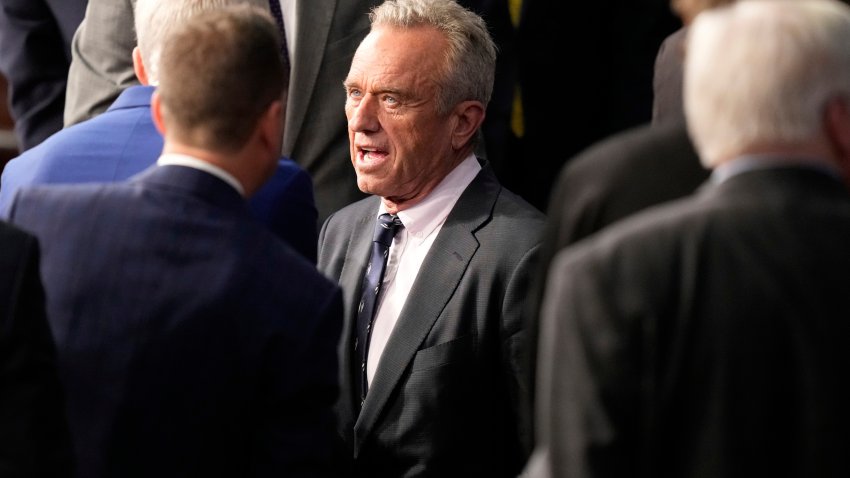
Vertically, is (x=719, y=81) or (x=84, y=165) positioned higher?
(x=719, y=81)

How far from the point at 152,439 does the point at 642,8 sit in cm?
268

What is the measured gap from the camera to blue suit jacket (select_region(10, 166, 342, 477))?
2.31 meters

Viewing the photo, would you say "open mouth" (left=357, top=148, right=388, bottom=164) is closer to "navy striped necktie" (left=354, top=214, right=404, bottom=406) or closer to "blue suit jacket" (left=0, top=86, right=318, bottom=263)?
"navy striped necktie" (left=354, top=214, right=404, bottom=406)

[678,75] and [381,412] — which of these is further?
[381,412]

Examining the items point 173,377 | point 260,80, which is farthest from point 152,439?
point 260,80

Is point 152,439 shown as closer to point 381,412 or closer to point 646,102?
point 381,412

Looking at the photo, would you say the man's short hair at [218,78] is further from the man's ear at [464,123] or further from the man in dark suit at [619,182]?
the man's ear at [464,123]

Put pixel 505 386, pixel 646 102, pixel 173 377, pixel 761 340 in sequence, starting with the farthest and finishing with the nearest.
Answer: pixel 646 102 < pixel 505 386 < pixel 173 377 < pixel 761 340

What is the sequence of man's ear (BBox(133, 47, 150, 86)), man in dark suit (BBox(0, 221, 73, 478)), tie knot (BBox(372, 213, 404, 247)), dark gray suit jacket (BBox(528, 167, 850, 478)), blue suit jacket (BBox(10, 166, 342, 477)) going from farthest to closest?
tie knot (BBox(372, 213, 404, 247)) → man's ear (BBox(133, 47, 150, 86)) → blue suit jacket (BBox(10, 166, 342, 477)) → man in dark suit (BBox(0, 221, 73, 478)) → dark gray suit jacket (BBox(528, 167, 850, 478))

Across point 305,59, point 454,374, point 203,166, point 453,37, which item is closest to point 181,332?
point 203,166

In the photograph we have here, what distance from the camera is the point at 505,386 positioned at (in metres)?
3.13

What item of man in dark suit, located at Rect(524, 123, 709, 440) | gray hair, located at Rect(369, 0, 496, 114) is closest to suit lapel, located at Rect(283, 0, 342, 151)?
gray hair, located at Rect(369, 0, 496, 114)

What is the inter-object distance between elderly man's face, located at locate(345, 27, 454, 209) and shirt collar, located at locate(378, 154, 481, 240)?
0.03 m

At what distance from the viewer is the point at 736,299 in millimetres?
1886
